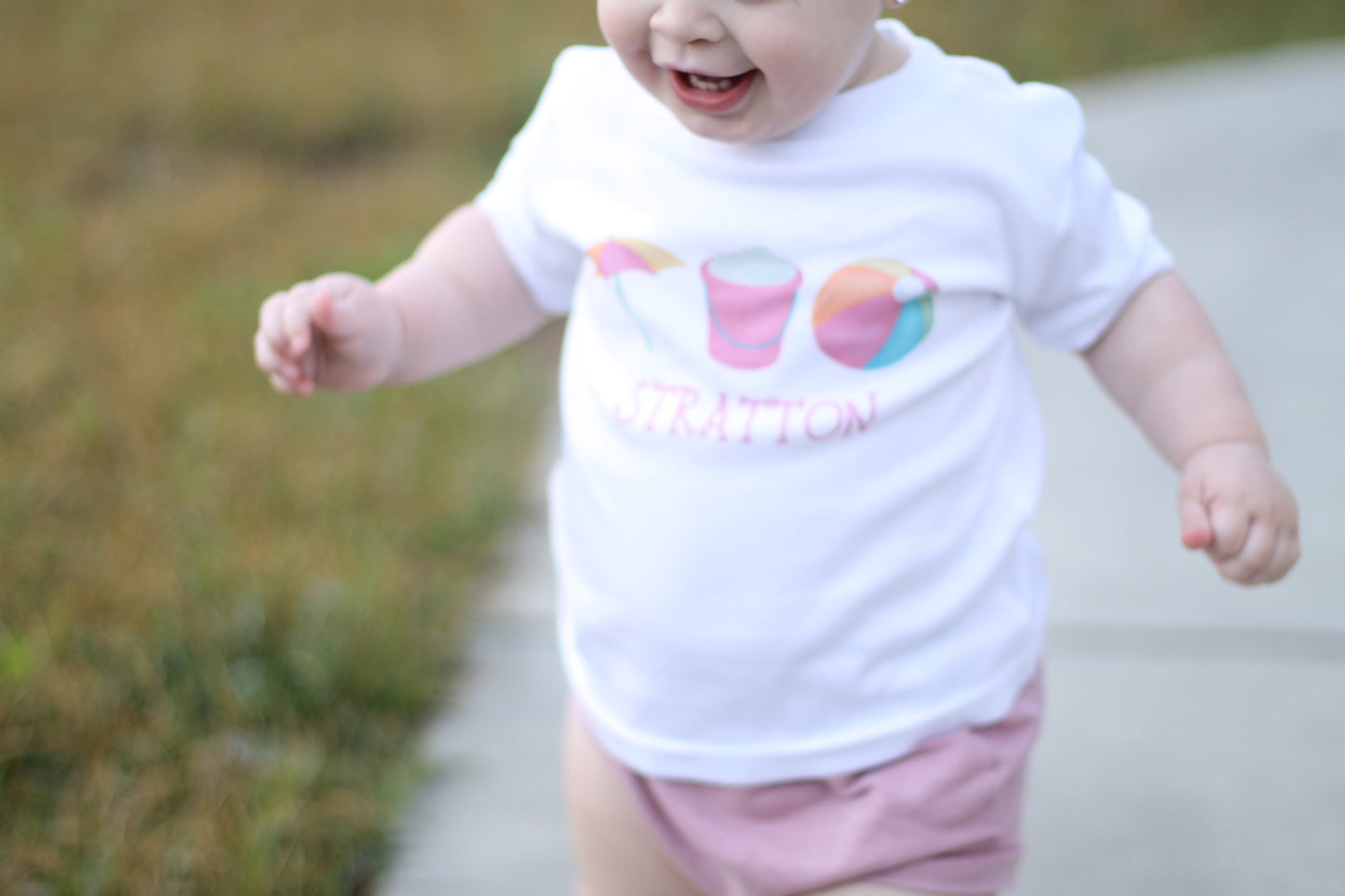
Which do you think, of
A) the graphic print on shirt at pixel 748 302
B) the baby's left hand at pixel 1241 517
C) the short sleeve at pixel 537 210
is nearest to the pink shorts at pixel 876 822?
the baby's left hand at pixel 1241 517

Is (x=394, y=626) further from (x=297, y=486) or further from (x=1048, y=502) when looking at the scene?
(x=1048, y=502)

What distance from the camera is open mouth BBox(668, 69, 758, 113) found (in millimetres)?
1108

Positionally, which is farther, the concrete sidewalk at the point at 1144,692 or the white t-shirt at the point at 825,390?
the concrete sidewalk at the point at 1144,692

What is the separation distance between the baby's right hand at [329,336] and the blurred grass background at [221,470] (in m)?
0.65

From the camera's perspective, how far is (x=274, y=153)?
447 centimetres

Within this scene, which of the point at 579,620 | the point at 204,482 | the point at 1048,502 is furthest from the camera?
the point at 1048,502

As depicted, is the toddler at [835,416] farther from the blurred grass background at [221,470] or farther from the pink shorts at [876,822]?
the blurred grass background at [221,470]

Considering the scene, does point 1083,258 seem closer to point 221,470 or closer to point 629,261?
point 629,261

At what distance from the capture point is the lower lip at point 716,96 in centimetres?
111

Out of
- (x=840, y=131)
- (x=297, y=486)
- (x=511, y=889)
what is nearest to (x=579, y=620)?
(x=840, y=131)

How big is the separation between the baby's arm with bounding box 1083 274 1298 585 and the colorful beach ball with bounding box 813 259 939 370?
227 millimetres

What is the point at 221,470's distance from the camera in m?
2.50

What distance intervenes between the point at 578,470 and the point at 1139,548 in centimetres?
149

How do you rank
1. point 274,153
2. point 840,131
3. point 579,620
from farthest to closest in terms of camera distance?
point 274,153 → point 579,620 → point 840,131
